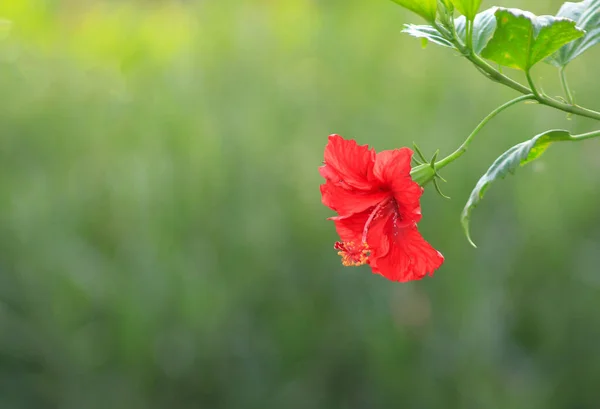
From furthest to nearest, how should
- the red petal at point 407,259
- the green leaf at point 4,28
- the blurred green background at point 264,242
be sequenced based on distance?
the green leaf at point 4,28 < the blurred green background at point 264,242 < the red petal at point 407,259

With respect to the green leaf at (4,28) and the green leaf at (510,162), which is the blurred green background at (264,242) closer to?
the green leaf at (4,28)

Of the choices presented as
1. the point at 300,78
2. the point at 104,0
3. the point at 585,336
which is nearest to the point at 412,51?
the point at 300,78

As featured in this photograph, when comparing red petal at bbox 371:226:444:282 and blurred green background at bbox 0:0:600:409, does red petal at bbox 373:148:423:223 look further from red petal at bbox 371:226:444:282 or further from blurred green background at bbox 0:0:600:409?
blurred green background at bbox 0:0:600:409

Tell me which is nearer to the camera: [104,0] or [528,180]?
[528,180]

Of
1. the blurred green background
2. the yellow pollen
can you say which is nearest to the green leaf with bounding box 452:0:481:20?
the yellow pollen

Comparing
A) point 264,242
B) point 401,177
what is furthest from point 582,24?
point 264,242

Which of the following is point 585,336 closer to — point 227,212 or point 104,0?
point 227,212

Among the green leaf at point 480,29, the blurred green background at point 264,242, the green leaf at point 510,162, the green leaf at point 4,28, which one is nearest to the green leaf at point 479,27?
the green leaf at point 480,29
